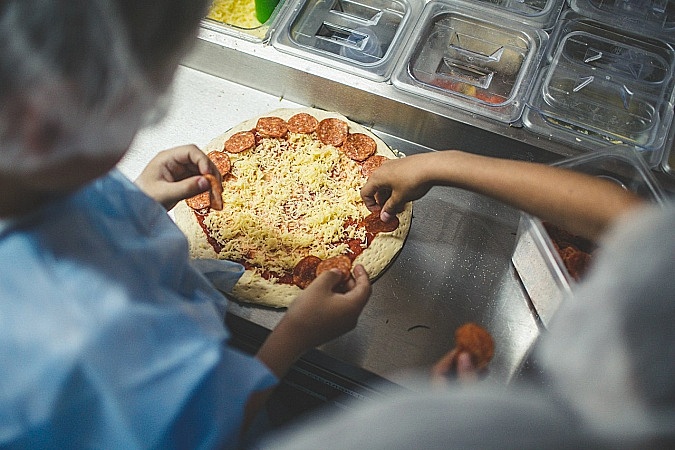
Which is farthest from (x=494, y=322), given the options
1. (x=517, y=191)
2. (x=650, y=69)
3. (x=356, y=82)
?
Result: (x=650, y=69)

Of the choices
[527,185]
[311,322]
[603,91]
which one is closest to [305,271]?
[311,322]

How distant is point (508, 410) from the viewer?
61 cm

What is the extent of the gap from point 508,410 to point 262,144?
1608mm

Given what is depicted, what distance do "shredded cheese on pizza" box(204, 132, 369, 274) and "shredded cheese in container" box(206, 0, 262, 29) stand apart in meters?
0.50

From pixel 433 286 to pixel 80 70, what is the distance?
136 cm

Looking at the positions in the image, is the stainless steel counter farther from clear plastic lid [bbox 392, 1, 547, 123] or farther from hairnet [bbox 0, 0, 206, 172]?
hairnet [bbox 0, 0, 206, 172]

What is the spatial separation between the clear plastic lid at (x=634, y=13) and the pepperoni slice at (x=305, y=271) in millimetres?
1409

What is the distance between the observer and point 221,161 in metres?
2.01

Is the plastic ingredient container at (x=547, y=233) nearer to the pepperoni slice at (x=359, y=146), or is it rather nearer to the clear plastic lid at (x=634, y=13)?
the pepperoni slice at (x=359, y=146)

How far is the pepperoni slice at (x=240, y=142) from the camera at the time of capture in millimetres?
2055

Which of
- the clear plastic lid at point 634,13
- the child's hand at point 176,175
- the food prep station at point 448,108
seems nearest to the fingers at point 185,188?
the child's hand at point 176,175

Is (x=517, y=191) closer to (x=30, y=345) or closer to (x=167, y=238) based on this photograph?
(x=167, y=238)

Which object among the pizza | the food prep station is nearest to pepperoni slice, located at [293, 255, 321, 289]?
the pizza

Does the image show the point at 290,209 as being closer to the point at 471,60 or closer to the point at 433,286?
the point at 433,286
